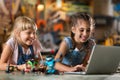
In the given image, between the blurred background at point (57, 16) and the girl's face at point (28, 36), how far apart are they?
2353mm

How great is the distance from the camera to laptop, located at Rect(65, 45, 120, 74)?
212 centimetres

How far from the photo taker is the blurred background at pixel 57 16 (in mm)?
5448

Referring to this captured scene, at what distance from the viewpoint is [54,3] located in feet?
25.4

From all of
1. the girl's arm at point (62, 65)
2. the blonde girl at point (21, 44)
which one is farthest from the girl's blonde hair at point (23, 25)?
the girl's arm at point (62, 65)

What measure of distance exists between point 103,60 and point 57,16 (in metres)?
5.55

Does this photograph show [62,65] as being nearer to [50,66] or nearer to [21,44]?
[50,66]

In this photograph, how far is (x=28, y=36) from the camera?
2617 mm

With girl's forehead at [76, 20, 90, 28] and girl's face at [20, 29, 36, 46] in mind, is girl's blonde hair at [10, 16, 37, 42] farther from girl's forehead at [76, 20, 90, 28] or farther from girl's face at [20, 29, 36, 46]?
girl's forehead at [76, 20, 90, 28]

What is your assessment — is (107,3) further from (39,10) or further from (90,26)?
(90,26)

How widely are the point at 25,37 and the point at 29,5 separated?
12.1 ft

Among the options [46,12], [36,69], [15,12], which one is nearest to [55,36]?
[46,12]

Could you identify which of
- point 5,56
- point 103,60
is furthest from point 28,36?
point 103,60

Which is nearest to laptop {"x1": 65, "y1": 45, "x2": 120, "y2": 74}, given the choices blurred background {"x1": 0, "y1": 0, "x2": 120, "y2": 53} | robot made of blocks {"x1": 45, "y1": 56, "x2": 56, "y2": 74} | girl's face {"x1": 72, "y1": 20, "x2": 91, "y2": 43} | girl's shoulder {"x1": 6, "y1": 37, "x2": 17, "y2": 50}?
robot made of blocks {"x1": 45, "y1": 56, "x2": 56, "y2": 74}

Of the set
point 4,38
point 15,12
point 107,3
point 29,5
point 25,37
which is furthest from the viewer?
point 107,3
